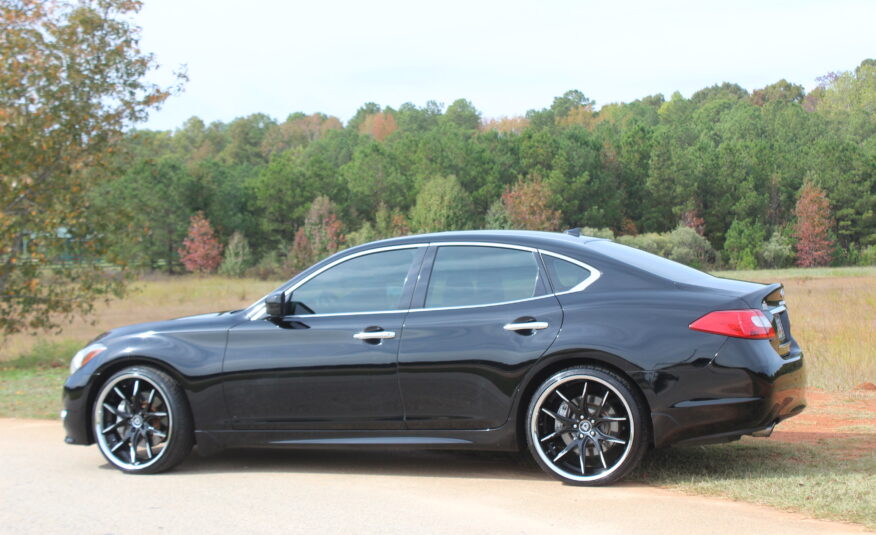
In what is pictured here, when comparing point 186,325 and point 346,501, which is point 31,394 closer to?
point 186,325

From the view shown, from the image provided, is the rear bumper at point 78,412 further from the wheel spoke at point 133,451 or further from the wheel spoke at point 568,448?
the wheel spoke at point 568,448

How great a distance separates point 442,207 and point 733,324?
8168 centimetres

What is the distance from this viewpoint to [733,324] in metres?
6.13

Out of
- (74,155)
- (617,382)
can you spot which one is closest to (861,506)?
(617,382)

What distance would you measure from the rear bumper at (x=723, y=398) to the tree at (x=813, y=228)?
8475 centimetres

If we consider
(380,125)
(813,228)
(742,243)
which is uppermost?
(380,125)

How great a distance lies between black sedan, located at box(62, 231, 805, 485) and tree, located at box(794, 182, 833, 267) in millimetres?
84640

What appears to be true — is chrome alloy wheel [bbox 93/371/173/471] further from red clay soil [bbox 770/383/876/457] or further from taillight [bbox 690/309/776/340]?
red clay soil [bbox 770/383/876/457]

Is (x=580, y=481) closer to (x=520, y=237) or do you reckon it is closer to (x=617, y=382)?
(x=617, y=382)

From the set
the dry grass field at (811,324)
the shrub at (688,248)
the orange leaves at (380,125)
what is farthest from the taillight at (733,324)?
the orange leaves at (380,125)

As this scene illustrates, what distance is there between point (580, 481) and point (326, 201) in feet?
288

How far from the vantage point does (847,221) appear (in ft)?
295

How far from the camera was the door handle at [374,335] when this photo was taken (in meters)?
6.73

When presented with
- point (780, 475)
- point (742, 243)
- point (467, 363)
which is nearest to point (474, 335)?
point (467, 363)
